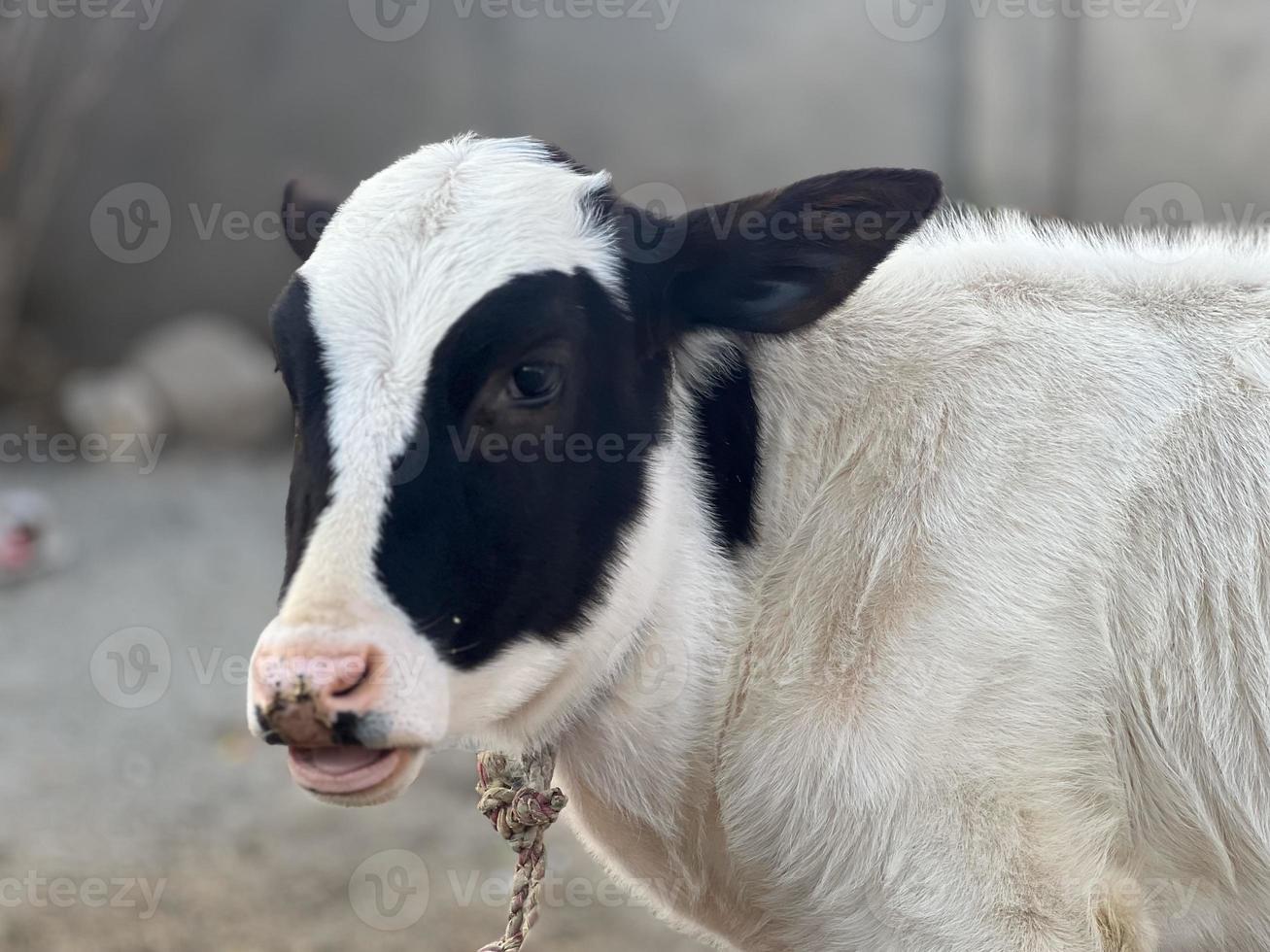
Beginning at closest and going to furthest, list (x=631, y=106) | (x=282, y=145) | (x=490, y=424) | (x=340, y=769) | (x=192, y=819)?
(x=340, y=769), (x=490, y=424), (x=192, y=819), (x=631, y=106), (x=282, y=145)

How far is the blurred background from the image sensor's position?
763 centimetres

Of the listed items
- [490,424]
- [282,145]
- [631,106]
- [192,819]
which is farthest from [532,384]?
[282,145]

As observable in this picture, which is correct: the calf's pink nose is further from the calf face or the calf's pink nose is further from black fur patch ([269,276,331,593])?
black fur patch ([269,276,331,593])

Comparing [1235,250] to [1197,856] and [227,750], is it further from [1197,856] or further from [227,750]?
[227,750]

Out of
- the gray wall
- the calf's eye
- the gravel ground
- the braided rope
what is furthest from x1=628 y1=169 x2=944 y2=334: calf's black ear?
the gray wall

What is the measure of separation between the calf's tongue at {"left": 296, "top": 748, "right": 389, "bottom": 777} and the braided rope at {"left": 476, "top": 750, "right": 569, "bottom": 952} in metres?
0.50

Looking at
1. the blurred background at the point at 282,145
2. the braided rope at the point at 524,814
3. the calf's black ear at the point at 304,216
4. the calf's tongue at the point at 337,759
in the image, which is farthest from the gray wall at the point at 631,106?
the calf's tongue at the point at 337,759

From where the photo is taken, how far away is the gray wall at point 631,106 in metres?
8.22

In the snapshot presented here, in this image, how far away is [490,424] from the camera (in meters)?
2.15

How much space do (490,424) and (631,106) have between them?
705cm

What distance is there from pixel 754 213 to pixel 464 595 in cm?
82

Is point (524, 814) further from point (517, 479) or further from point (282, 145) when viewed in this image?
point (282, 145)

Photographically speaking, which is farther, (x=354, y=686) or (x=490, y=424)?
(x=490, y=424)

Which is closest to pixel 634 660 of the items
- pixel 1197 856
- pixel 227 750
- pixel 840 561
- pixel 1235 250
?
pixel 840 561
